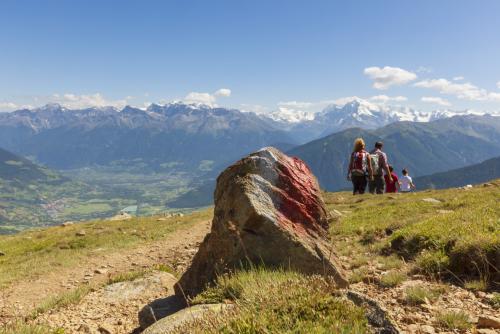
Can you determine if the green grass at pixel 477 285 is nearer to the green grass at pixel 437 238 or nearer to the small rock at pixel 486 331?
the green grass at pixel 437 238

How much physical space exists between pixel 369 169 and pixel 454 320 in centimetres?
1927

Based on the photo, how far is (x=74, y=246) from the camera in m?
21.7

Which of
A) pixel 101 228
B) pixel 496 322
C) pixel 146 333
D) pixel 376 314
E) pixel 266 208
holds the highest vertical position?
pixel 266 208

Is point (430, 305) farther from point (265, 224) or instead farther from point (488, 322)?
point (265, 224)

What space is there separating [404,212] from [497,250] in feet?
30.4

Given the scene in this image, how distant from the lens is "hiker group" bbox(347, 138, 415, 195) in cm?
2355

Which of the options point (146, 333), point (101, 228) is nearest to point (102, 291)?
point (146, 333)

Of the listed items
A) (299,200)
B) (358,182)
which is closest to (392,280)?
(299,200)

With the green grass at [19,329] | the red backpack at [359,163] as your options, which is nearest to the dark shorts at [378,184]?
the red backpack at [359,163]

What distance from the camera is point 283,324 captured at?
15.4 ft

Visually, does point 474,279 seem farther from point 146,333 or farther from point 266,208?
point 146,333

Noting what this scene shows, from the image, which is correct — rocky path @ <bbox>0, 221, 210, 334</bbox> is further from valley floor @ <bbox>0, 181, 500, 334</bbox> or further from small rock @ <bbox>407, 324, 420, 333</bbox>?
small rock @ <bbox>407, 324, 420, 333</bbox>

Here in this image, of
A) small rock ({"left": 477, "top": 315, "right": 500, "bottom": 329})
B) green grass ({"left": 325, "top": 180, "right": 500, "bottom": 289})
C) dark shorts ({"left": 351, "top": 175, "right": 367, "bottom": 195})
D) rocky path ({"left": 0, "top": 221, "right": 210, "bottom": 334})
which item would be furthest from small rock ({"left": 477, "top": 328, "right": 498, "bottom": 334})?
dark shorts ({"left": 351, "top": 175, "right": 367, "bottom": 195})

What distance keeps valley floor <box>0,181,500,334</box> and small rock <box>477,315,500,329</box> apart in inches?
2.0
